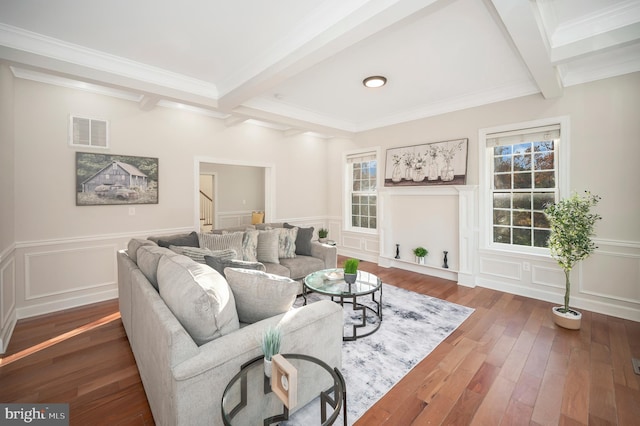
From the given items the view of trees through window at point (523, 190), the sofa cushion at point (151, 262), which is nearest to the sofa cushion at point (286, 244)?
the sofa cushion at point (151, 262)

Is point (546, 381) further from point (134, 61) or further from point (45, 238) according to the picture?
A: point (45, 238)

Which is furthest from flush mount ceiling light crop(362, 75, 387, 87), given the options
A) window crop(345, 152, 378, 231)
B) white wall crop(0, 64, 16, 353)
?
white wall crop(0, 64, 16, 353)

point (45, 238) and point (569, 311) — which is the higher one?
point (45, 238)

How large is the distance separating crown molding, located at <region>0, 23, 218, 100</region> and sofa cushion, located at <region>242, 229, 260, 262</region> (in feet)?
6.18

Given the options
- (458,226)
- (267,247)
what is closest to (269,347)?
(267,247)

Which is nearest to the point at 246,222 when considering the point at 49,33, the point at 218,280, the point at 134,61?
the point at 134,61

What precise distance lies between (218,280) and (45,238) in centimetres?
309

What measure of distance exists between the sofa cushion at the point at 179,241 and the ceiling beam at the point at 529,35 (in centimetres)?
355

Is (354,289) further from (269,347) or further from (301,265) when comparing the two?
(269,347)

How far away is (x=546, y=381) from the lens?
213 cm

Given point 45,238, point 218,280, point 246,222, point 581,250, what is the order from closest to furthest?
point 218,280
point 581,250
point 45,238
point 246,222

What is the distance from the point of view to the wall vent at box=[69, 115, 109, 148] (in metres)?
3.46

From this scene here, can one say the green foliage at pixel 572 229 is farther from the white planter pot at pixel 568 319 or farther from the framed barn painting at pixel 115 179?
the framed barn painting at pixel 115 179

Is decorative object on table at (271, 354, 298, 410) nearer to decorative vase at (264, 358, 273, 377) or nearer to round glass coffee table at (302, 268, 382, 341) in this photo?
decorative vase at (264, 358, 273, 377)
